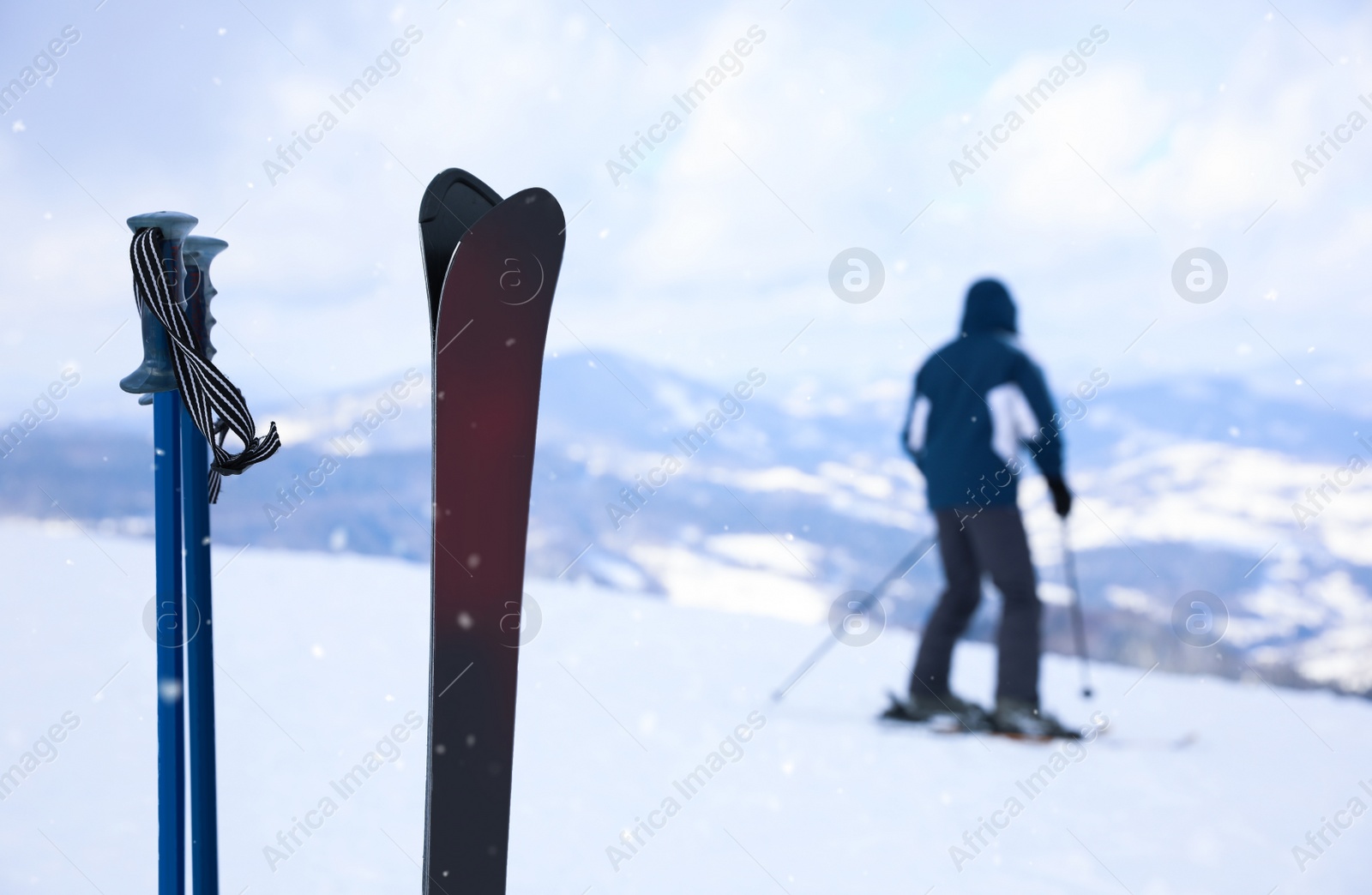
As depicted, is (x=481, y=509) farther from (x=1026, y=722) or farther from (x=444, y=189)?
(x=1026, y=722)

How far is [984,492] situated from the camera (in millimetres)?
2957

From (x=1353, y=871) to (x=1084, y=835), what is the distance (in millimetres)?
579

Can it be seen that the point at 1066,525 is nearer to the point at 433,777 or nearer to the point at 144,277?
the point at 433,777

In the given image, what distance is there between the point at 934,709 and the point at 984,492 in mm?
742

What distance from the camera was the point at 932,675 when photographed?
10.1 ft

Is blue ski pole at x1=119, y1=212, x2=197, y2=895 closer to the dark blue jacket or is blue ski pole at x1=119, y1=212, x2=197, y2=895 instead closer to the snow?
the snow

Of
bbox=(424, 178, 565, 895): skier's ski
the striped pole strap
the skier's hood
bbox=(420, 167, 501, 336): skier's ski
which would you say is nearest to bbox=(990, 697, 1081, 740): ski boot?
the skier's hood

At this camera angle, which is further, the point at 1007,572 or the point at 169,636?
the point at 1007,572

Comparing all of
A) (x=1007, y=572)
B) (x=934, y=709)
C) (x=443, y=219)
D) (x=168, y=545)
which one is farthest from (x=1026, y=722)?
(x=168, y=545)

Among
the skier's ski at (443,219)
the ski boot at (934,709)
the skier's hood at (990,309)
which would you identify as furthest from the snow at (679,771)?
the skier's hood at (990,309)

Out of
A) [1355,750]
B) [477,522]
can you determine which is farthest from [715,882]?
[1355,750]

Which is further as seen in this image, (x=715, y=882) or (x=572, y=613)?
(x=572, y=613)

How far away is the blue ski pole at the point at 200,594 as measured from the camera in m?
1.24

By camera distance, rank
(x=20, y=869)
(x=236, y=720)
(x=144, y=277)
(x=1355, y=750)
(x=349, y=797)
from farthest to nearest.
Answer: (x=1355, y=750) → (x=236, y=720) → (x=349, y=797) → (x=20, y=869) → (x=144, y=277)
